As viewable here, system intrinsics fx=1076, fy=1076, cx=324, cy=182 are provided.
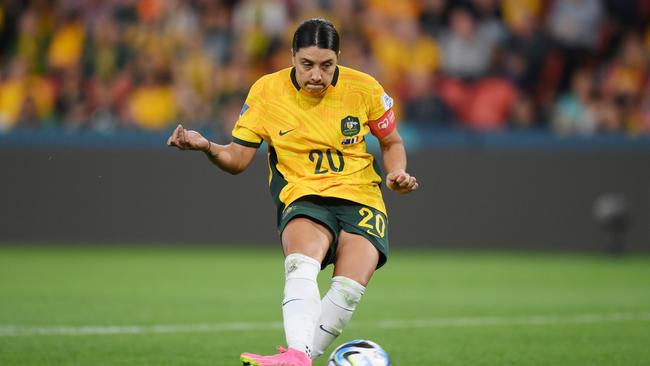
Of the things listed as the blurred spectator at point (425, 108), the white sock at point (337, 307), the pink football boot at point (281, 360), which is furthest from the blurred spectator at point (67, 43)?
the pink football boot at point (281, 360)

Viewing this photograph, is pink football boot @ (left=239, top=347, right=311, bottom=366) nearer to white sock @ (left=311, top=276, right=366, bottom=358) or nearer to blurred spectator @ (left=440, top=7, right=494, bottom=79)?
white sock @ (left=311, top=276, right=366, bottom=358)

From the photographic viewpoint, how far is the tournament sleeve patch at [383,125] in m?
5.81

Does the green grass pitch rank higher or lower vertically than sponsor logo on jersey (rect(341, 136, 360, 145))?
lower

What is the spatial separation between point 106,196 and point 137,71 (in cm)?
185

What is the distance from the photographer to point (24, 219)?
48.8 ft

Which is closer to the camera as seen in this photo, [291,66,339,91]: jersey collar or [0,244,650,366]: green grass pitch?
[291,66,339,91]: jersey collar

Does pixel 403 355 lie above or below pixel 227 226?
above

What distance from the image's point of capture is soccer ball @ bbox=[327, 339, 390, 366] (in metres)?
5.20

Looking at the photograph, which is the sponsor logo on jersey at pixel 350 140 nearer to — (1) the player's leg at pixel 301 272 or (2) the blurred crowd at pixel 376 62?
(1) the player's leg at pixel 301 272

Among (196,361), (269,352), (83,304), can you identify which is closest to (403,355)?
(269,352)

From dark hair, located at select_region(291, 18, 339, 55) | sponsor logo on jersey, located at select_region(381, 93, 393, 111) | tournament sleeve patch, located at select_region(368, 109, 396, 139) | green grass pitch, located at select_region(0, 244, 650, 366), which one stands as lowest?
green grass pitch, located at select_region(0, 244, 650, 366)

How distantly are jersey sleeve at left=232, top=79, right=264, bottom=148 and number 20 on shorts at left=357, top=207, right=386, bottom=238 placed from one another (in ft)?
2.26

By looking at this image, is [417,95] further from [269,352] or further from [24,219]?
[269,352]

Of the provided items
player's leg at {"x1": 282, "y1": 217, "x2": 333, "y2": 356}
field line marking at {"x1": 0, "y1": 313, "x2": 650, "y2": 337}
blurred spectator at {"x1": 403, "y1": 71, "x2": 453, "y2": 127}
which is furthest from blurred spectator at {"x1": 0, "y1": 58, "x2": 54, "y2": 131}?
player's leg at {"x1": 282, "y1": 217, "x2": 333, "y2": 356}
